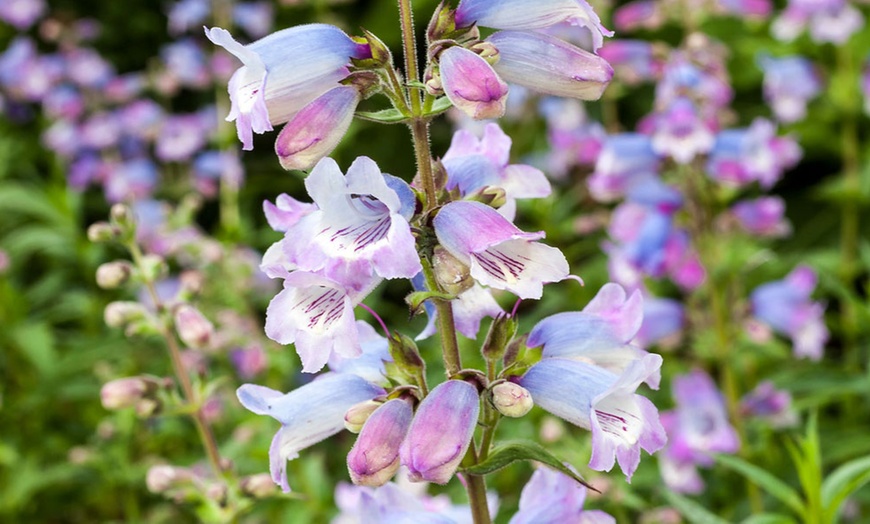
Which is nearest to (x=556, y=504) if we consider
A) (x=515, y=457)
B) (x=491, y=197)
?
(x=515, y=457)

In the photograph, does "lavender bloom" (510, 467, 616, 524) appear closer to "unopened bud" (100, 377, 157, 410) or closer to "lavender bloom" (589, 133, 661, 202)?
"unopened bud" (100, 377, 157, 410)

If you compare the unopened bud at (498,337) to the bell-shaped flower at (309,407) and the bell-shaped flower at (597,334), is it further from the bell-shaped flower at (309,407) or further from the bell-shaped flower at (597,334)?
the bell-shaped flower at (309,407)

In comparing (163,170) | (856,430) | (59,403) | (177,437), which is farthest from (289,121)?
(163,170)

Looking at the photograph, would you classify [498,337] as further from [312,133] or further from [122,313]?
[122,313]

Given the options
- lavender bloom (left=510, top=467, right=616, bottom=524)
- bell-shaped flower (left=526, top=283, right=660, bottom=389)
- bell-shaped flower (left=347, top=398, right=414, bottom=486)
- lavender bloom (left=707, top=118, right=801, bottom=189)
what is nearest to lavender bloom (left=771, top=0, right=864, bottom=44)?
lavender bloom (left=707, top=118, right=801, bottom=189)

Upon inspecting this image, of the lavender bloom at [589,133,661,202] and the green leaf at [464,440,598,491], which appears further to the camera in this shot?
the lavender bloom at [589,133,661,202]

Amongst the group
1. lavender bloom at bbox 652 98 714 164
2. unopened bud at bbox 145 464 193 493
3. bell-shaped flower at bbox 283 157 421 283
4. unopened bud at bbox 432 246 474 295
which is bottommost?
unopened bud at bbox 145 464 193 493

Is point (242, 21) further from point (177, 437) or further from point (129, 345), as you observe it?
point (177, 437)
